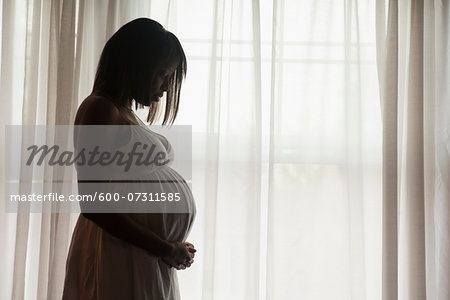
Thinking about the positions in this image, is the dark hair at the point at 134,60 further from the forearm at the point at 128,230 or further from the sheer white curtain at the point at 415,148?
the sheer white curtain at the point at 415,148

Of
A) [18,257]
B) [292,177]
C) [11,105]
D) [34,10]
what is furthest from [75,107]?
[292,177]

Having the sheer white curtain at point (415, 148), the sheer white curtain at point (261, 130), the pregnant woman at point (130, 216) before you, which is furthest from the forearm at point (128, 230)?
the sheer white curtain at point (415, 148)

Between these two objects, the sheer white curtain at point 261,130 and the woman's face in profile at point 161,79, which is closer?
the woman's face in profile at point 161,79

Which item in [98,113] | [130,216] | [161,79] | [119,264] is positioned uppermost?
[161,79]

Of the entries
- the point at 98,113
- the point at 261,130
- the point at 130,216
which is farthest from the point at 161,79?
the point at 261,130

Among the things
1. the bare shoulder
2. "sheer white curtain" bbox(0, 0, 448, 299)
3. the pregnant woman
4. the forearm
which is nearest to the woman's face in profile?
the pregnant woman

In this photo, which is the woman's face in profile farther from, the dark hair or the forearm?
the forearm

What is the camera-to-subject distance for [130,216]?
1.06 m

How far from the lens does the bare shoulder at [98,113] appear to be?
1.02 m

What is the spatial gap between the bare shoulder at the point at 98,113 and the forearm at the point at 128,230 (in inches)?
7.5

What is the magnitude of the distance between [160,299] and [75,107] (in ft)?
3.90

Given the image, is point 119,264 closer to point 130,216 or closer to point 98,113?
point 130,216

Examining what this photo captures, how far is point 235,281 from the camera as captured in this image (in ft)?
6.59

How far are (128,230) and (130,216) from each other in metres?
0.06
